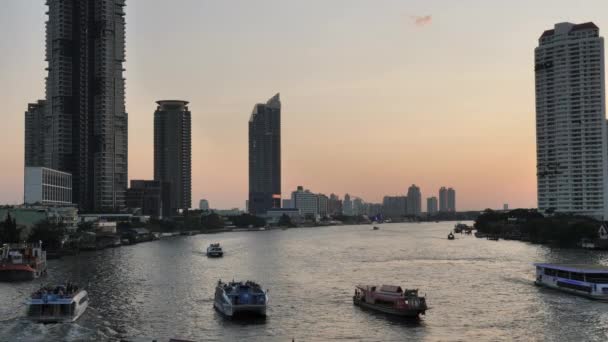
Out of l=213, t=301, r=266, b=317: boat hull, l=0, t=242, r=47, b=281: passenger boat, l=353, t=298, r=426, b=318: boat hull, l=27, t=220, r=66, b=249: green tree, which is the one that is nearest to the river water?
l=353, t=298, r=426, b=318: boat hull

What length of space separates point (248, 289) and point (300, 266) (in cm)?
5588

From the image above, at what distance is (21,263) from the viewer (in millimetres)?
99688

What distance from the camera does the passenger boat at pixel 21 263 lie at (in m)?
96.3

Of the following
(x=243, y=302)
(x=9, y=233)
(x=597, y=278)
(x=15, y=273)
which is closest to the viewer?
(x=243, y=302)

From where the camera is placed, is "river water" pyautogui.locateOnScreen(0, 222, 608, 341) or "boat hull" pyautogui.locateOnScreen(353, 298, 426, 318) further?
"boat hull" pyautogui.locateOnScreen(353, 298, 426, 318)

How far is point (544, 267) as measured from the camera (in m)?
86.2

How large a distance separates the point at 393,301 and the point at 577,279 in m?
27.9

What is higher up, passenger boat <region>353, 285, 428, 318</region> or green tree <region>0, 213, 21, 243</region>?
green tree <region>0, 213, 21, 243</region>

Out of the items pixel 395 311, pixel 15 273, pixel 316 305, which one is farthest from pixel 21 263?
pixel 395 311

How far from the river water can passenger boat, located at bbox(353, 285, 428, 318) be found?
4.16 feet

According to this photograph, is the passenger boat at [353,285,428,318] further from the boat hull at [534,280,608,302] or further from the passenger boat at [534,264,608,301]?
the passenger boat at [534,264,608,301]

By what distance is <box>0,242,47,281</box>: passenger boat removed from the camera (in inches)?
3792

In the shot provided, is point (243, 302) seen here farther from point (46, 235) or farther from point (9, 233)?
point (46, 235)

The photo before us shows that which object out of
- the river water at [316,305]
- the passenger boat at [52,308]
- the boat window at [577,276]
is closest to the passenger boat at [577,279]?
the boat window at [577,276]
